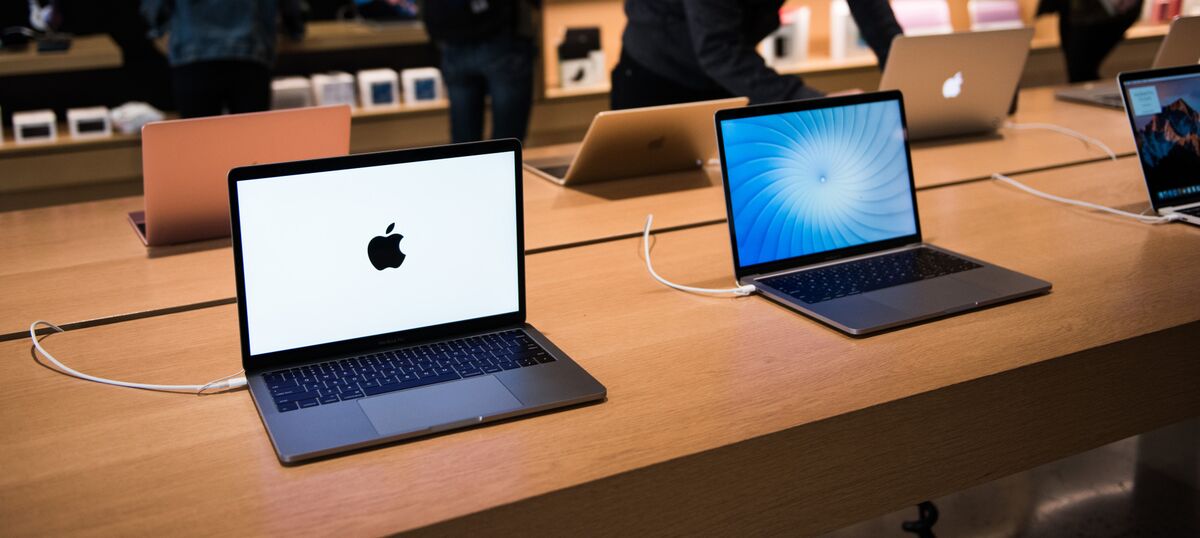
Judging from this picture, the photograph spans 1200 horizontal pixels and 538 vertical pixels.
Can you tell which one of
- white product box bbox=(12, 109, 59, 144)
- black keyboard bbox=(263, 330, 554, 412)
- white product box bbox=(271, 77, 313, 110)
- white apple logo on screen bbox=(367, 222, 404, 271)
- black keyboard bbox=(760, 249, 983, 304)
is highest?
white product box bbox=(271, 77, 313, 110)

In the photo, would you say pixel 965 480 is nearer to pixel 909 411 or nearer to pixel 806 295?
pixel 909 411

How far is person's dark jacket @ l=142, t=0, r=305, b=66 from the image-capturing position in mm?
3107

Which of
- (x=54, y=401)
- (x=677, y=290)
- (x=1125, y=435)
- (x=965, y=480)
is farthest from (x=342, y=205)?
(x=1125, y=435)

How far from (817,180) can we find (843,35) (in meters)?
3.39

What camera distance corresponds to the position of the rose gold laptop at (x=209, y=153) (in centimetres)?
167

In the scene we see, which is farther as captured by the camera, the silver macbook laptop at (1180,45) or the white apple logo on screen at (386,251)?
the silver macbook laptop at (1180,45)

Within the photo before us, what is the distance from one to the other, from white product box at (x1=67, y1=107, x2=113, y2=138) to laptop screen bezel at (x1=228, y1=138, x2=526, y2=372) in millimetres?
2901

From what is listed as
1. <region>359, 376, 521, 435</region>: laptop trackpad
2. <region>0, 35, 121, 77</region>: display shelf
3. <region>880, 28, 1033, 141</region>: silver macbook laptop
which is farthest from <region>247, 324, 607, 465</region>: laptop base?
<region>0, 35, 121, 77</region>: display shelf

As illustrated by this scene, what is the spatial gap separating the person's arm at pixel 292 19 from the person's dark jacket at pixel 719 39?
157 cm

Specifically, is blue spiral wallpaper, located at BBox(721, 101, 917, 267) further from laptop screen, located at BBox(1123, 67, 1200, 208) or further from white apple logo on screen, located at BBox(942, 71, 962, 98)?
white apple logo on screen, located at BBox(942, 71, 962, 98)

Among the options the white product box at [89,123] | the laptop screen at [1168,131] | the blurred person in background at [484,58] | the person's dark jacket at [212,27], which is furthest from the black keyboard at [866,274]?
the white product box at [89,123]

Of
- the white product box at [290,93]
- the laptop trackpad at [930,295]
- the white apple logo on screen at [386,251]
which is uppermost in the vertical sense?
the white product box at [290,93]

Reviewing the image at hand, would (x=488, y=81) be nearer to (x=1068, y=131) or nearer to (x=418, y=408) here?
(x=1068, y=131)

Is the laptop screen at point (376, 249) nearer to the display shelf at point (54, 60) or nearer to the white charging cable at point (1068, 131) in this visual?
the white charging cable at point (1068, 131)
